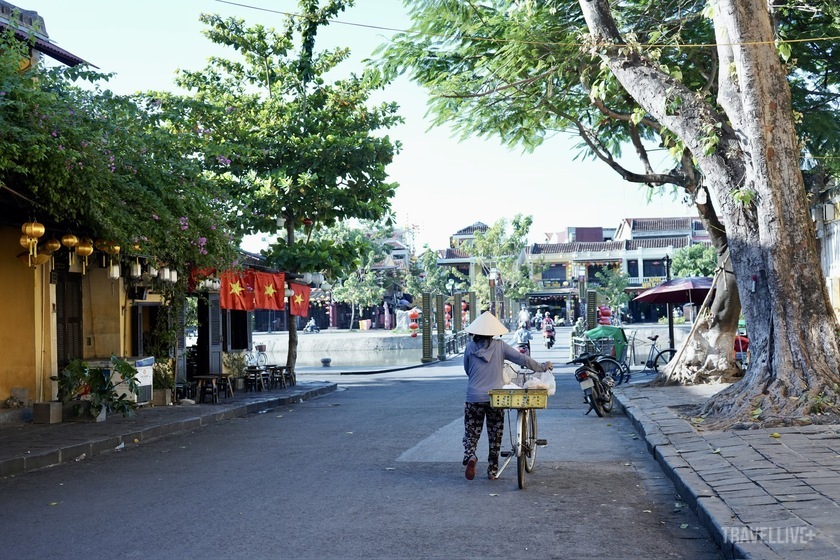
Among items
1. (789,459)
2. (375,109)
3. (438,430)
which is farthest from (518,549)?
(375,109)

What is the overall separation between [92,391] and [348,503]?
28.0ft

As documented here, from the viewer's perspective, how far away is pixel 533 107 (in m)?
17.8

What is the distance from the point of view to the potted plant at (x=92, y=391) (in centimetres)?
1509

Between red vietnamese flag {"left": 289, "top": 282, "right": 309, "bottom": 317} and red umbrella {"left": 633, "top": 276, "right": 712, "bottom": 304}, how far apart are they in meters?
9.51

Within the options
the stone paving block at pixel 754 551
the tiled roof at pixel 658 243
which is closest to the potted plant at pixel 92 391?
the stone paving block at pixel 754 551

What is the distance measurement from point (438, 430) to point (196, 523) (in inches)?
272

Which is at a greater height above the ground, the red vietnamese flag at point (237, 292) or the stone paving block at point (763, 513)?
the red vietnamese flag at point (237, 292)

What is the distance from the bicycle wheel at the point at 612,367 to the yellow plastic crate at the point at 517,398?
34.3 ft

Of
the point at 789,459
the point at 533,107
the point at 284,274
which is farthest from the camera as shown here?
the point at 284,274

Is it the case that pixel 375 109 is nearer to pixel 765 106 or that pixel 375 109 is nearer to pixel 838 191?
pixel 838 191

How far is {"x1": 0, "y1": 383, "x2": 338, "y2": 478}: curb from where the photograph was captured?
35.5ft

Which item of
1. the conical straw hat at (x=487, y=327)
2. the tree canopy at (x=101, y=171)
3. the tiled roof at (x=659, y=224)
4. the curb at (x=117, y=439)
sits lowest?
the curb at (x=117, y=439)

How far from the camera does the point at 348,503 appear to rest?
7977 millimetres

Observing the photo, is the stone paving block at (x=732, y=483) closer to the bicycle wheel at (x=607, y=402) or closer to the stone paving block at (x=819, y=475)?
the stone paving block at (x=819, y=475)
